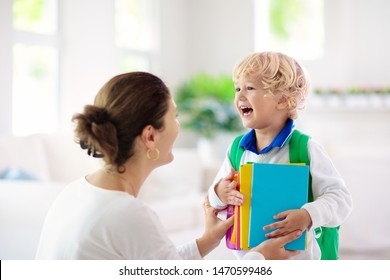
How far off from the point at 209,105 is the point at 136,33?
809 millimetres

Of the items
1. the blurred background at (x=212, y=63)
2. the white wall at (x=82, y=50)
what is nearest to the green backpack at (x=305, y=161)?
the blurred background at (x=212, y=63)

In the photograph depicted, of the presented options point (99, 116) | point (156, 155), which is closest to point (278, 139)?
point (156, 155)

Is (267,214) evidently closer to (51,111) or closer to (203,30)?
(51,111)

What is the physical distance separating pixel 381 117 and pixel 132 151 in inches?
141

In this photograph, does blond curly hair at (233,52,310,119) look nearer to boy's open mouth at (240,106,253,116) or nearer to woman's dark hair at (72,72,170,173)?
boy's open mouth at (240,106,253,116)

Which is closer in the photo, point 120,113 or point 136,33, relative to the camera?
point 120,113

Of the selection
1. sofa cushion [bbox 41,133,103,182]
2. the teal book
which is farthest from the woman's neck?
sofa cushion [bbox 41,133,103,182]

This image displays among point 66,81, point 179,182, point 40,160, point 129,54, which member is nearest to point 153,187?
point 179,182

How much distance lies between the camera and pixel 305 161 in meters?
1.29

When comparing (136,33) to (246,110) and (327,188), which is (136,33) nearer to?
(246,110)

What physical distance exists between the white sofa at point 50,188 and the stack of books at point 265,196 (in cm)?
109

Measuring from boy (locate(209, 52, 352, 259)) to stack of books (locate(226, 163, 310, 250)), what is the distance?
0.02 metres

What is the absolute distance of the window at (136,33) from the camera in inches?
184

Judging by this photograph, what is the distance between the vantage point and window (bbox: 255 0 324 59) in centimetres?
473
